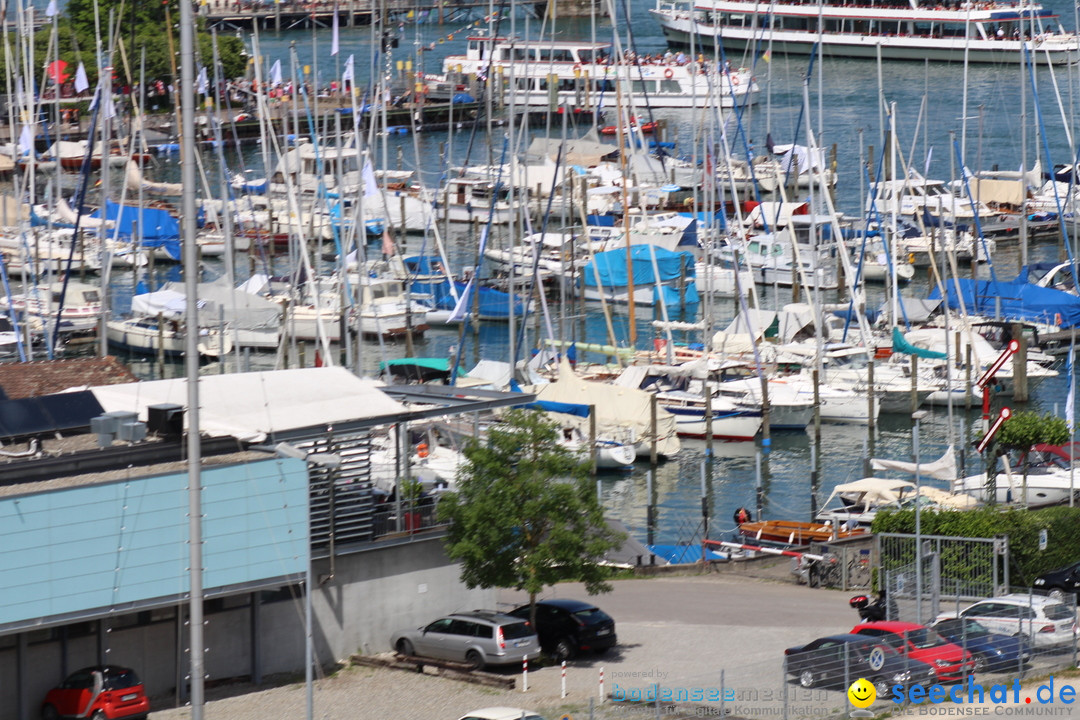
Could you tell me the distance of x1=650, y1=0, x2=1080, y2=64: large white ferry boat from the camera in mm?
154625

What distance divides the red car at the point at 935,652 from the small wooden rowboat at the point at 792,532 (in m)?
14.7

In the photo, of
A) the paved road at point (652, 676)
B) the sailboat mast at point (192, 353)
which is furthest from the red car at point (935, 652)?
the sailboat mast at point (192, 353)

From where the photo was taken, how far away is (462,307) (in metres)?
68.2

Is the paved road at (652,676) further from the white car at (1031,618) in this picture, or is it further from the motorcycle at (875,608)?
the white car at (1031,618)

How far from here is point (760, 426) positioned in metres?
59.2

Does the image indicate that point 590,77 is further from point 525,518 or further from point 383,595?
point 525,518

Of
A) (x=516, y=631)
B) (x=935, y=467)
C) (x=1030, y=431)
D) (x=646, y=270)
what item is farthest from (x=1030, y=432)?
(x=646, y=270)

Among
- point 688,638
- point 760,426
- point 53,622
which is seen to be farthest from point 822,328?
point 53,622

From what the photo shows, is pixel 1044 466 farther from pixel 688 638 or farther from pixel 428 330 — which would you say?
pixel 428 330

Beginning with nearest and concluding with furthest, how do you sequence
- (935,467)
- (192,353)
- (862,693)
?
(192,353), (862,693), (935,467)

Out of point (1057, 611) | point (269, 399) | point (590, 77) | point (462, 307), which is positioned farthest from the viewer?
point (590, 77)

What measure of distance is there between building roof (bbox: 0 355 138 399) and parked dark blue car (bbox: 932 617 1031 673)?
A: 60.8ft

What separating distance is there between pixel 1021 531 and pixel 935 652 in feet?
29.3

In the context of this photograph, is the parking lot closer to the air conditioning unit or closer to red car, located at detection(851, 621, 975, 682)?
red car, located at detection(851, 621, 975, 682)
